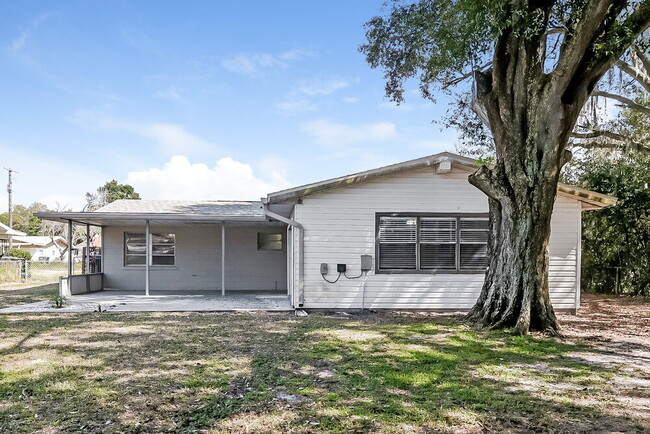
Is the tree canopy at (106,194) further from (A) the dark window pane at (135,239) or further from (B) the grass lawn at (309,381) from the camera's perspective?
(B) the grass lawn at (309,381)

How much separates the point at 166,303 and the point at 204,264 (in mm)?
3543

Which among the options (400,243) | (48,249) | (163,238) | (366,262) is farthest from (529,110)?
(48,249)

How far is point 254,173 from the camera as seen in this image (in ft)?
129

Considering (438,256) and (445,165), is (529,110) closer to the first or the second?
(445,165)

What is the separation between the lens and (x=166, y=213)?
36.7 feet

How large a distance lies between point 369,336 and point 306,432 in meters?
3.80

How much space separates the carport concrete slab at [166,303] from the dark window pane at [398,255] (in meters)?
2.35

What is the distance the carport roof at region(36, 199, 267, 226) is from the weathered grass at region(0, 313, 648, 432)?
408 cm

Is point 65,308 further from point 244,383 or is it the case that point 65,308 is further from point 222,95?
point 222,95

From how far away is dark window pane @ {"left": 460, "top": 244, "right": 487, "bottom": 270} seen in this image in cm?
983

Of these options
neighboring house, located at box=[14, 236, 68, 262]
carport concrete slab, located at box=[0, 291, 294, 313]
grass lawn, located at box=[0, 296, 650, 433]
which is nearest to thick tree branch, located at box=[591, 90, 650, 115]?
grass lawn, located at box=[0, 296, 650, 433]

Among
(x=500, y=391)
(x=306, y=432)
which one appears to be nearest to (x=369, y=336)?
(x=500, y=391)

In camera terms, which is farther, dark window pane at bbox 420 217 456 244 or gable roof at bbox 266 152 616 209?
dark window pane at bbox 420 217 456 244

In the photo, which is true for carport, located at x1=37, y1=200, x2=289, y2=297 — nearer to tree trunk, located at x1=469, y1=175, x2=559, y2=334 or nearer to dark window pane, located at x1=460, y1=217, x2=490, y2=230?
dark window pane, located at x1=460, y1=217, x2=490, y2=230
